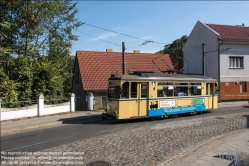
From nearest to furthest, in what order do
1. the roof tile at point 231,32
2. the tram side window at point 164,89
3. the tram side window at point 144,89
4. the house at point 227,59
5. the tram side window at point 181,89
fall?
the tram side window at point 144,89 < the tram side window at point 164,89 < the tram side window at point 181,89 < the house at point 227,59 < the roof tile at point 231,32

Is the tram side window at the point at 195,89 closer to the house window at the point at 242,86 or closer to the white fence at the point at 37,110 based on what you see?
the white fence at the point at 37,110

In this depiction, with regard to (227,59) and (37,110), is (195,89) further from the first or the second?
(227,59)

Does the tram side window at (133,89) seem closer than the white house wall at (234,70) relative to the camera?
Yes

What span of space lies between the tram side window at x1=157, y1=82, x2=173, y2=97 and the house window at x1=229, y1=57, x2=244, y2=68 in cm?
1674

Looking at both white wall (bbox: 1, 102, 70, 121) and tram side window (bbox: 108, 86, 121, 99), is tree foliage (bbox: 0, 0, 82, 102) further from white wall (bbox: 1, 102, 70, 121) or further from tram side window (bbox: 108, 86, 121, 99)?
tram side window (bbox: 108, 86, 121, 99)

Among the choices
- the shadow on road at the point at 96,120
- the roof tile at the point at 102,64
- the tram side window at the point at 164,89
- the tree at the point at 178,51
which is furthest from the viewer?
the tree at the point at 178,51

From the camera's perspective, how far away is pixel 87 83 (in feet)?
84.3

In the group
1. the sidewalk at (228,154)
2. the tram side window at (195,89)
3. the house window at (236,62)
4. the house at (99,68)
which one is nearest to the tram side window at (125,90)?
the tram side window at (195,89)

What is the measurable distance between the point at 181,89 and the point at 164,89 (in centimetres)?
162

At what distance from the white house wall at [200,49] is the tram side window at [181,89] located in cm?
1410

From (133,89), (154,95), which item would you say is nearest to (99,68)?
(154,95)

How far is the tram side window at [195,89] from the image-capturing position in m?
17.8

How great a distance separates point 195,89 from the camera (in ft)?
59.5

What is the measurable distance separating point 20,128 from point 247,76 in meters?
27.2
